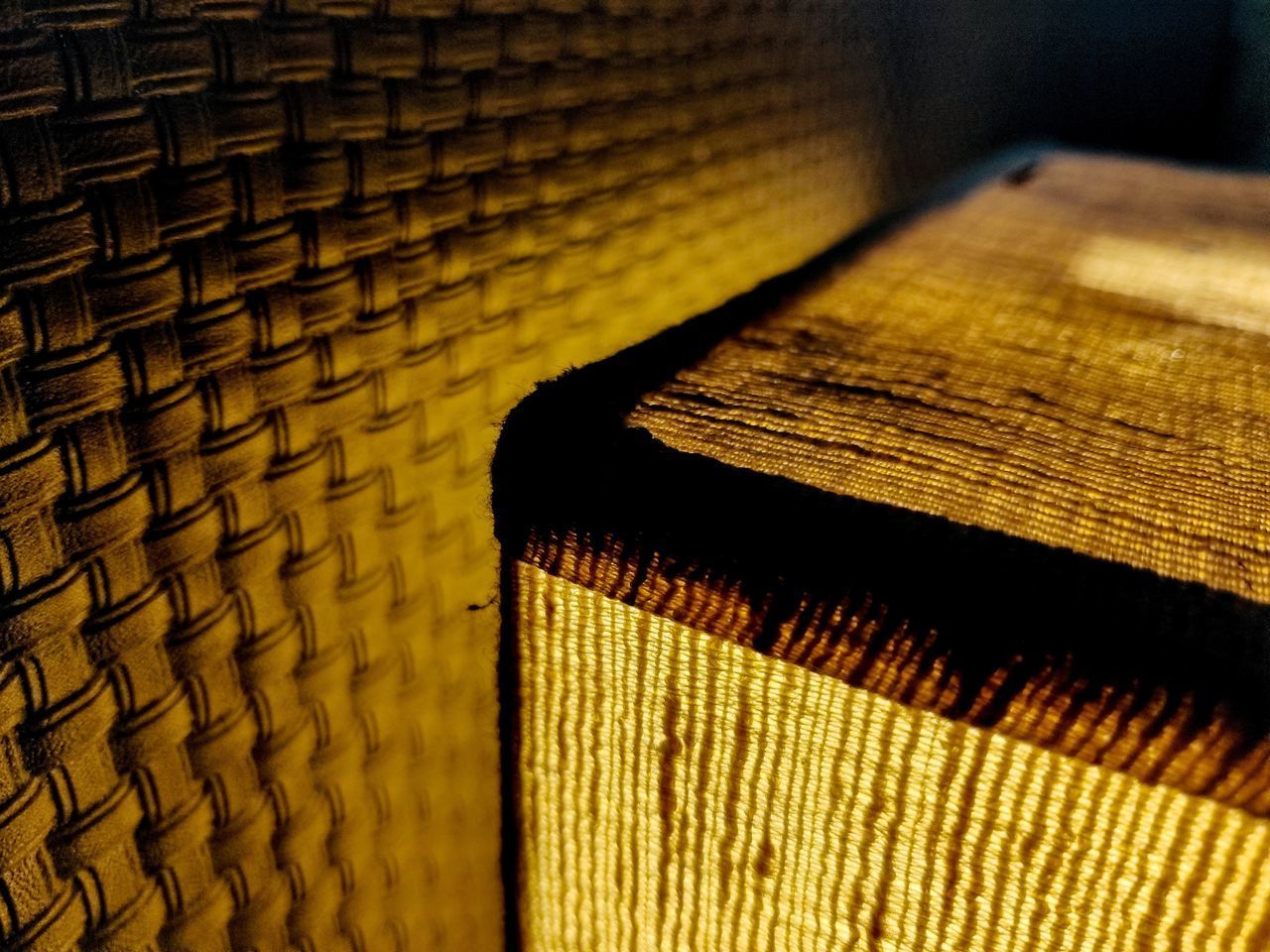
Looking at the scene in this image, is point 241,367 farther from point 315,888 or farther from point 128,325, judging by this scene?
point 315,888

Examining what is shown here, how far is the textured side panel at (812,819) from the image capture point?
26 centimetres

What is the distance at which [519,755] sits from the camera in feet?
1.20

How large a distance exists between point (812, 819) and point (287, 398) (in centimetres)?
30

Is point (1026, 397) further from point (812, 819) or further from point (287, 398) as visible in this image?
point (287, 398)

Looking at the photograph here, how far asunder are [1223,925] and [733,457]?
19 cm

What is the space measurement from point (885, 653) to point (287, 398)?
308 mm

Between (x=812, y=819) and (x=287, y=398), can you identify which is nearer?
(x=812, y=819)

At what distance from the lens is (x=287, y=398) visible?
17.7 inches

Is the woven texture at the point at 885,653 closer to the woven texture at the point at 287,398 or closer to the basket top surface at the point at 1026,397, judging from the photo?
the basket top surface at the point at 1026,397

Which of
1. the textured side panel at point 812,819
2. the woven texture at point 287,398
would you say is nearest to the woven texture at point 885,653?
the textured side panel at point 812,819

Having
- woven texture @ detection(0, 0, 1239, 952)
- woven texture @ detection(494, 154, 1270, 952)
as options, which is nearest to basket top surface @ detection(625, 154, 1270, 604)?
woven texture @ detection(494, 154, 1270, 952)

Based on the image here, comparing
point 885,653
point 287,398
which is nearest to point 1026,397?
point 885,653

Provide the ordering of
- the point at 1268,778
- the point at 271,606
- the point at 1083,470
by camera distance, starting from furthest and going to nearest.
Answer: the point at 271,606 → the point at 1083,470 → the point at 1268,778

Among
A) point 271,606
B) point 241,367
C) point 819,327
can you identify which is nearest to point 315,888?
point 271,606
